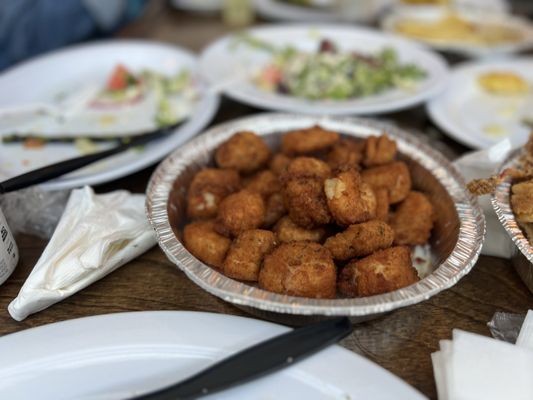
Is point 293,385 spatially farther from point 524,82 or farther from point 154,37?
point 154,37

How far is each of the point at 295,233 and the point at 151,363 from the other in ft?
1.42

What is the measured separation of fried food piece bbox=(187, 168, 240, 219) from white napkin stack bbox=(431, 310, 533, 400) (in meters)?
0.64

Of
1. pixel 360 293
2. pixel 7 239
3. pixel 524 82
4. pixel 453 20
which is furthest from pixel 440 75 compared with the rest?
pixel 7 239

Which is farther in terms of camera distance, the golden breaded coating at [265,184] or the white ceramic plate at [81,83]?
the white ceramic plate at [81,83]

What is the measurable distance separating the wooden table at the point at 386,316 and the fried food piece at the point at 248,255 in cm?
11

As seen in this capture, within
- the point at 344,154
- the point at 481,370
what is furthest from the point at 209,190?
the point at 481,370

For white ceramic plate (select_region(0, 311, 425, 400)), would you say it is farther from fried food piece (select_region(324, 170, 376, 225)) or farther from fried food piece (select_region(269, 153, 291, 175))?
fried food piece (select_region(269, 153, 291, 175))

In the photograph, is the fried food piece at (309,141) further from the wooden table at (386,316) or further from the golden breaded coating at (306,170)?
the wooden table at (386,316)

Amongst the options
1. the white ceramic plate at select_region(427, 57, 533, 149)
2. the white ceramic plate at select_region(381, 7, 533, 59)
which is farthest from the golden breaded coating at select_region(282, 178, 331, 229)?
the white ceramic plate at select_region(381, 7, 533, 59)

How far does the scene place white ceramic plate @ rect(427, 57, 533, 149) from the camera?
1819 mm

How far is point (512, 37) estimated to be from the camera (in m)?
2.74

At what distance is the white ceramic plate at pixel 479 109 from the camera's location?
182cm

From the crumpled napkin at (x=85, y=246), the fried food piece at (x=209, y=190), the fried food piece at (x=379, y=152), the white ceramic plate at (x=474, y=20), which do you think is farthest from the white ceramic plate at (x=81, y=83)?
the white ceramic plate at (x=474, y=20)

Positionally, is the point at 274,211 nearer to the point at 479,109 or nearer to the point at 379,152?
the point at 379,152
